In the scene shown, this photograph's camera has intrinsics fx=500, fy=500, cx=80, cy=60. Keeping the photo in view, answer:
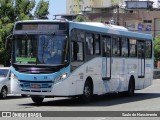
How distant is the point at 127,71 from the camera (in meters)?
24.4

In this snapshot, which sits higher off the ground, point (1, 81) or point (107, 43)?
point (107, 43)

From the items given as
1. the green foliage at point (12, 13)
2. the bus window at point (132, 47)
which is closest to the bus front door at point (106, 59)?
the bus window at point (132, 47)

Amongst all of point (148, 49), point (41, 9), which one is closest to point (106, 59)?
point (148, 49)

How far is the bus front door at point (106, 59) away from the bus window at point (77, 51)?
226 cm

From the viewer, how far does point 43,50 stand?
18.4 m

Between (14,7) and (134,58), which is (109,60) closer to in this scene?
(134,58)

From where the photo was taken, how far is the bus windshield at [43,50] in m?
18.3

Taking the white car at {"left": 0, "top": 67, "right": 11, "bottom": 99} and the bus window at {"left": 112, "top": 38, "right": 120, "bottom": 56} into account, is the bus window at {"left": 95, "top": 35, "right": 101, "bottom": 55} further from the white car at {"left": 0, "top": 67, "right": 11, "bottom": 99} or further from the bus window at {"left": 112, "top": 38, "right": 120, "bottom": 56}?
the white car at {"left": 0, "top": 67, "right": 11, "bottom": 99}

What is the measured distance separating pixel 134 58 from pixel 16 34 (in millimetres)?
8035

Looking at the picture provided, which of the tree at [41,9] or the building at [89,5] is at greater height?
the tree at [41,9]

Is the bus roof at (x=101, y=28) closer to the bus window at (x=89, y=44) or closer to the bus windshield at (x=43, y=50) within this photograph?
the bus window at (x=89, y=44)

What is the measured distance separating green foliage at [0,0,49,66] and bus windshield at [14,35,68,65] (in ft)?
74.4

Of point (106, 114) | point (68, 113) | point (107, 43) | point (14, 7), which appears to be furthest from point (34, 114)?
point (14, 7)

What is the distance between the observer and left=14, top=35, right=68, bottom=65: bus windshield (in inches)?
722
